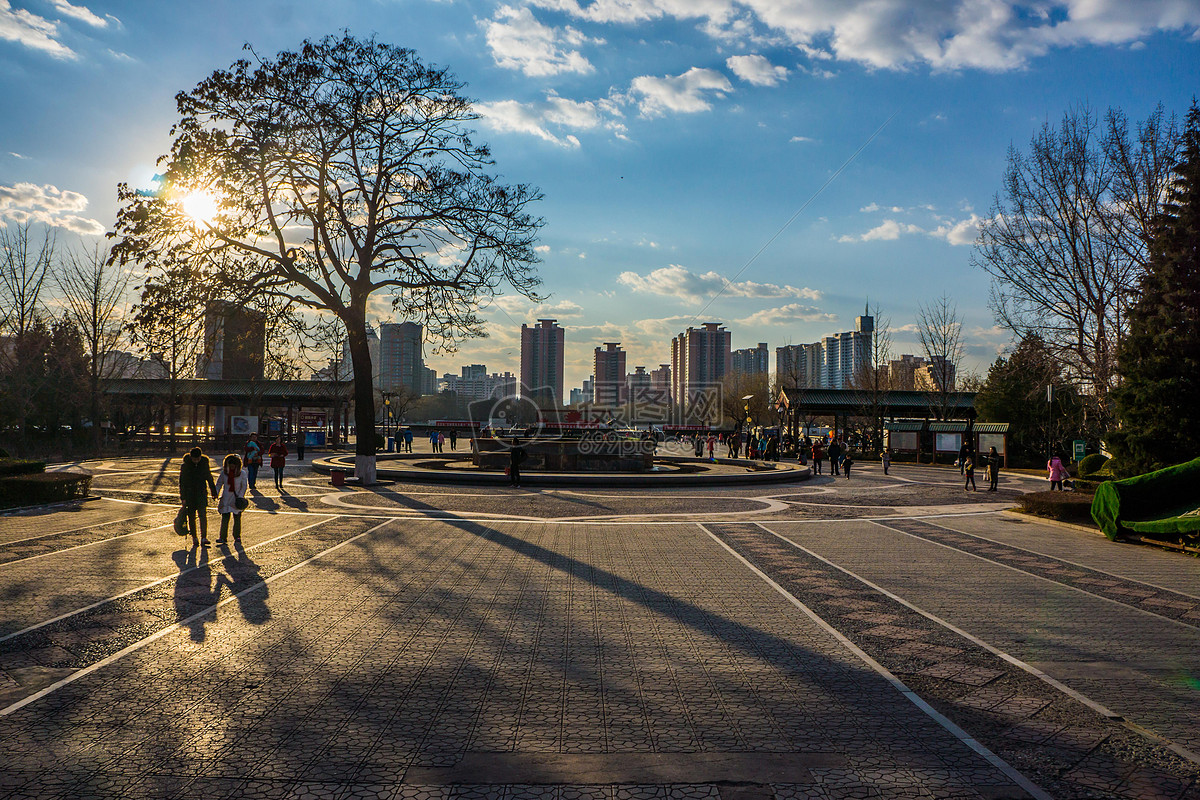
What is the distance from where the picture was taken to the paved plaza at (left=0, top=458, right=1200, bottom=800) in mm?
4012

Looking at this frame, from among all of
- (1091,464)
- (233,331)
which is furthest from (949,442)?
(233,331)

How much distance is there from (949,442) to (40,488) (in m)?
37.9

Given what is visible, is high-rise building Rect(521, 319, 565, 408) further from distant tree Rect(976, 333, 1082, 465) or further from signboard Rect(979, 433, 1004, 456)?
signboard Rect(979, 433, 1004, 456)

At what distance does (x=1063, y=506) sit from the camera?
16.6 m

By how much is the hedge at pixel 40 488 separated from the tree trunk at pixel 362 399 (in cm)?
751

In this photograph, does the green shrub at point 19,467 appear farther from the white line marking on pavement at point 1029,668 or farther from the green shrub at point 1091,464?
the green shrub at point 1091,464

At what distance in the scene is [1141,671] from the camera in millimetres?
6012

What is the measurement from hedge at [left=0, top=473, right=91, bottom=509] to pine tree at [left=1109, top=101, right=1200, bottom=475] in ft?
89.5

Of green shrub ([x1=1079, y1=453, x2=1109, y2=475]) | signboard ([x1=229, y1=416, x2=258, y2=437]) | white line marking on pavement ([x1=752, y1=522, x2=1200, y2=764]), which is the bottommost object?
white line marking on pavement ([x1=752, y1=522, x2=1200, y2=764])

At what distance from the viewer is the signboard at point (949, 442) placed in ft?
124

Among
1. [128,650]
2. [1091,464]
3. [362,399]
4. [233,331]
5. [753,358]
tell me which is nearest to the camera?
[128,650]

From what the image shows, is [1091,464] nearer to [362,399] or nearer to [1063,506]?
[1063,506]

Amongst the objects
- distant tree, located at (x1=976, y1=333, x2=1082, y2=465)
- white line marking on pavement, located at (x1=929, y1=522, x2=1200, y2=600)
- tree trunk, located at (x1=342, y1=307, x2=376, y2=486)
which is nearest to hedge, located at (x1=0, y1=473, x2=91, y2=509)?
tree trunk, located at (x1=342, y1=307, x2=376, y2=486)

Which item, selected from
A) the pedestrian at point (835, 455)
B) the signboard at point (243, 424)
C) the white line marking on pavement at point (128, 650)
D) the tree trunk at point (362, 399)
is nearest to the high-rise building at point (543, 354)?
the signboard at point (243, 424)
